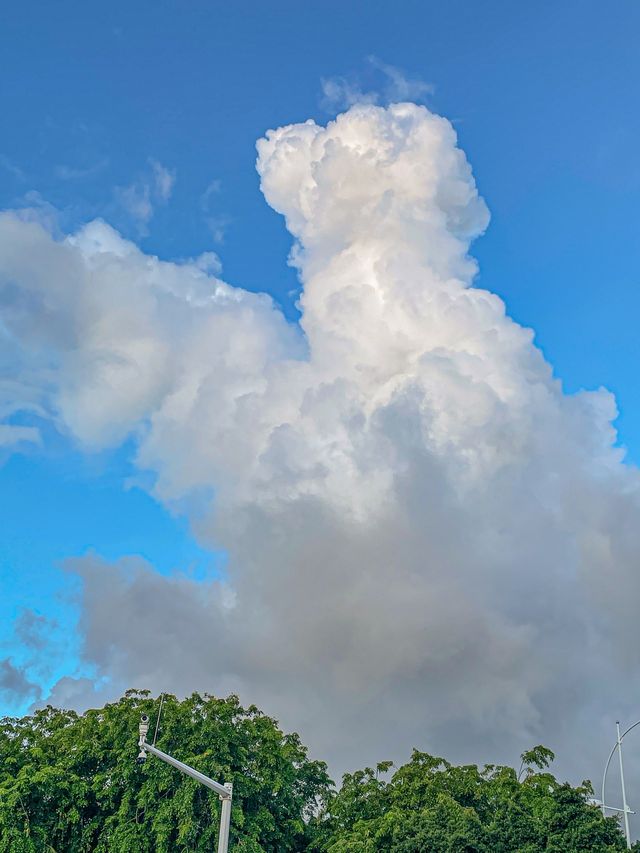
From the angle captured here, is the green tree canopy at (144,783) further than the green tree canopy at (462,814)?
Yes

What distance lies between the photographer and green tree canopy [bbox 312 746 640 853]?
33906mm

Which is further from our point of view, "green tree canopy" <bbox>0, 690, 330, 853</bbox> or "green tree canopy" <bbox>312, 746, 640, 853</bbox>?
"green tree canopy" <bbox>0, 690, 330, 853</bbox>

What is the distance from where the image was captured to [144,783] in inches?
1663

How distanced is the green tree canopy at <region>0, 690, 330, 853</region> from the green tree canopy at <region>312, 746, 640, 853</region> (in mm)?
3331

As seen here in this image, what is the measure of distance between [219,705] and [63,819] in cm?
958

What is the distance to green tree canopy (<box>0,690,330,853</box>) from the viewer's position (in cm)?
4062

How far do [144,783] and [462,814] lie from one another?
16.1 m

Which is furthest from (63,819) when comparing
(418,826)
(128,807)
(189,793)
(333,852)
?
(418,826)

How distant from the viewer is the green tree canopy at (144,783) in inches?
1599

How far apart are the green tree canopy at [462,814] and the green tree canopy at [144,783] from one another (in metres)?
3.33

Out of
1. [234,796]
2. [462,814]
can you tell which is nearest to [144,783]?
[234,796]

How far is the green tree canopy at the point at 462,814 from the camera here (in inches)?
1335

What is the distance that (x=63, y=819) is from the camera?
41.8 metres

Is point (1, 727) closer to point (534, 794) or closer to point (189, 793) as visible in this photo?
point (189, 793)
